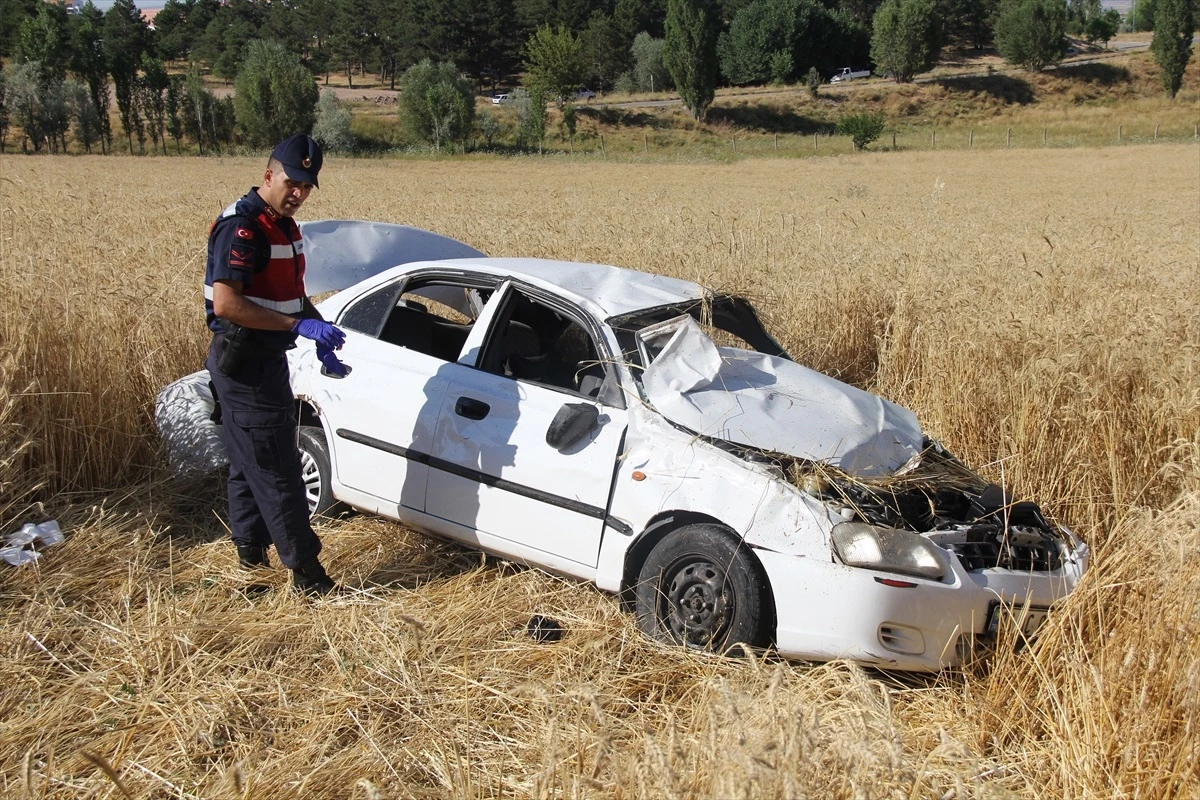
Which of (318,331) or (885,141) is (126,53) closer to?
(885,141)

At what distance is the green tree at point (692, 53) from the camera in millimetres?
73250

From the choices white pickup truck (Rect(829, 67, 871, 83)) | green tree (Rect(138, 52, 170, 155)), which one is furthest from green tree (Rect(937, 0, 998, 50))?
green tree (Rect(138, 52, 170, 155))

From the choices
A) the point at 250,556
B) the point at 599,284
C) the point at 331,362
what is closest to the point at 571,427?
the point at 599,284

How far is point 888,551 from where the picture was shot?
3584mm

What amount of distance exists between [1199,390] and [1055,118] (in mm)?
74841

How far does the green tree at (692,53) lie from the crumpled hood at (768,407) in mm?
72400

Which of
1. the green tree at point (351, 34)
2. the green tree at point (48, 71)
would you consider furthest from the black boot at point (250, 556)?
the green tree at point (351, 34)

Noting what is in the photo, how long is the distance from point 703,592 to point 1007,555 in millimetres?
1186

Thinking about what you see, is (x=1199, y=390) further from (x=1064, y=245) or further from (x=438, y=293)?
(x=1064, y=245)

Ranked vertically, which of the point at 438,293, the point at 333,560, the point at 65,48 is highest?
the point at 65,48

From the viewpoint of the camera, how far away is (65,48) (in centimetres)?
7581

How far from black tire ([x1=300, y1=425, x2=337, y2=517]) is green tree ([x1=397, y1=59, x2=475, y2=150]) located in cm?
5888

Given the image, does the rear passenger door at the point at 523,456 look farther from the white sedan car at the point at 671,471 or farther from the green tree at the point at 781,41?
the green tree at the point at 781,41

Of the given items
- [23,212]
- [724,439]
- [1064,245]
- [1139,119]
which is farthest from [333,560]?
[1139,119]
